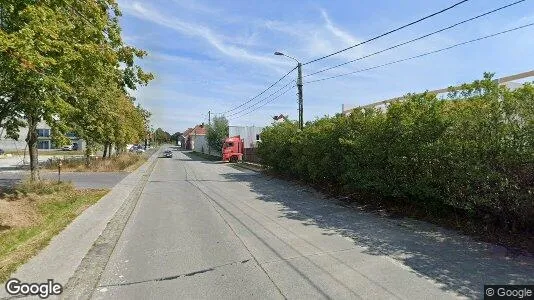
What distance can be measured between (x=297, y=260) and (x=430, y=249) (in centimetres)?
241

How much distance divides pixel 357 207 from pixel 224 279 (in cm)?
699

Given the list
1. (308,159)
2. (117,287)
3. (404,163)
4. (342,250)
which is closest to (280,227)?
(342,250)

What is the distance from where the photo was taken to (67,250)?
7180mm

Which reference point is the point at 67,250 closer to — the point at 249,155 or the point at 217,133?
the point at 249,155

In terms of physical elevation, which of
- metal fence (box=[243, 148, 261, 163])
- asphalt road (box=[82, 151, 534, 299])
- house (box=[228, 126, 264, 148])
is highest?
house (box=[228, 126, 264, 148])

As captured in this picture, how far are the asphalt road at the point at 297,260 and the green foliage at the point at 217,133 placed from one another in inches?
1688

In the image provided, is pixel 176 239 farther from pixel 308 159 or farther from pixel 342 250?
pixel 308 159

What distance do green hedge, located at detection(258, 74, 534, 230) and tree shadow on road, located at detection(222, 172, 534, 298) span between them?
0.85 metres

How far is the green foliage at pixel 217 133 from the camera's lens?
175 ft

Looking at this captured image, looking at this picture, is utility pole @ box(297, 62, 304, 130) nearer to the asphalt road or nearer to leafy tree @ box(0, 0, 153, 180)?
leafy tree @ box(0, 0, 153, 180)

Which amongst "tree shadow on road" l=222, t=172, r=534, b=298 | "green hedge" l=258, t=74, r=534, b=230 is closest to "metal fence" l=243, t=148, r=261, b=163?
"green hedge" l=258, t=74, r=534, b=230

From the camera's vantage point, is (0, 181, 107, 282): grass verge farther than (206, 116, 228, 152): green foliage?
No

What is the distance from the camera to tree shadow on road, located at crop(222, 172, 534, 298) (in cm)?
532

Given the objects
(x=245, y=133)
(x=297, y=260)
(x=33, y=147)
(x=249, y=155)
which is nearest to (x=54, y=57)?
(x=297, y=260)
